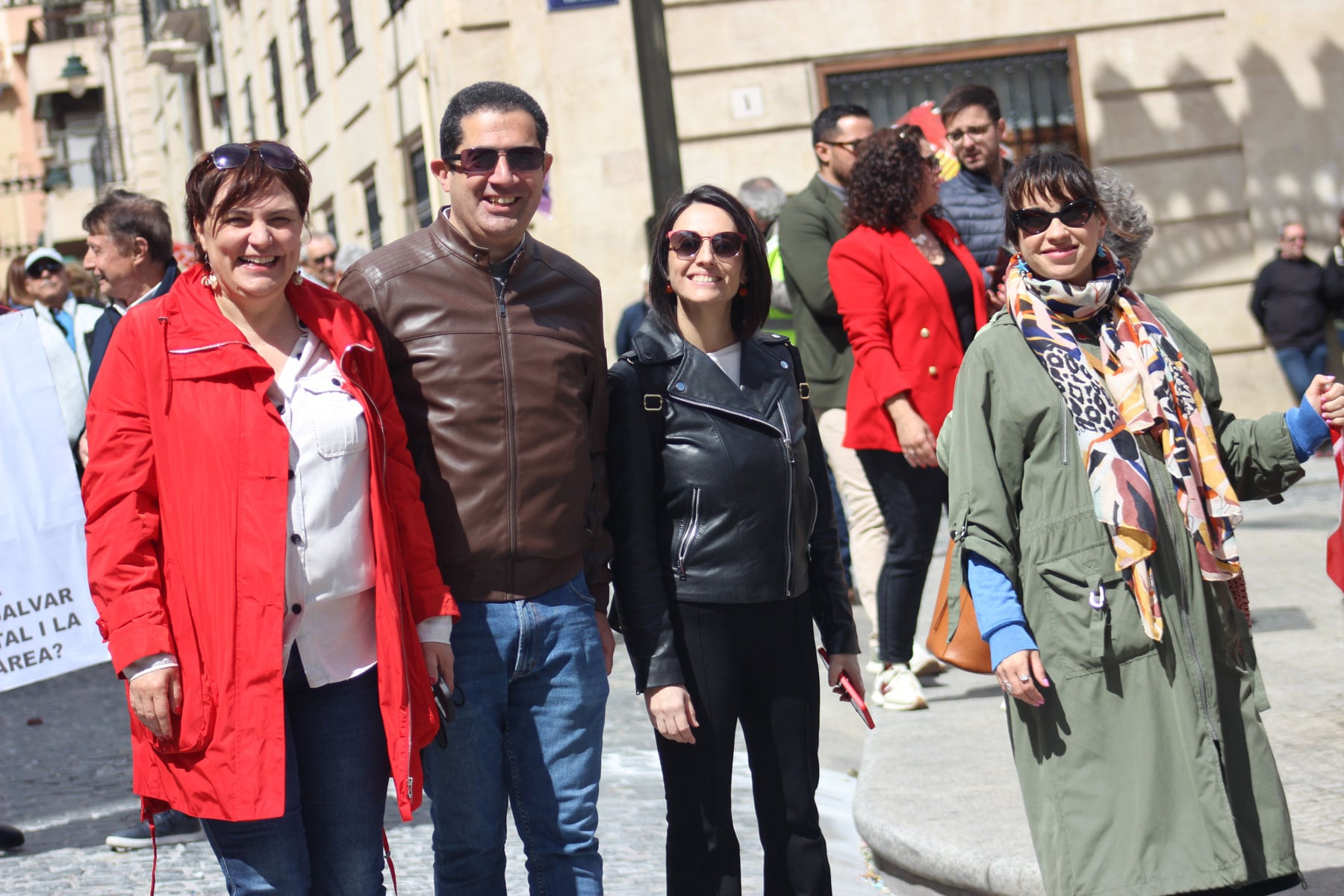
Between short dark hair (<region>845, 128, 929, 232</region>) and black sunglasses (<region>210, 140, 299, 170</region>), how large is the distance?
3096 millimetres

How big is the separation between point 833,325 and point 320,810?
3790 mm

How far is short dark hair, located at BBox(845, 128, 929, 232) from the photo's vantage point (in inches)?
239

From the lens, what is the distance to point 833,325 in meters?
6.68

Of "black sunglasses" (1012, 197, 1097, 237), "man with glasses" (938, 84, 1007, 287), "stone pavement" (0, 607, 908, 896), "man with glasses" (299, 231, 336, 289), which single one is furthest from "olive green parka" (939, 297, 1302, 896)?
"man with glasses" (299, 231, 336, 289)

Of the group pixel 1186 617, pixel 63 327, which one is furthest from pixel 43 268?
pixel 1186 617

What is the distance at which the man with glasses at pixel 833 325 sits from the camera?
6676mm

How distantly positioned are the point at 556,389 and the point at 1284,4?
12.1m

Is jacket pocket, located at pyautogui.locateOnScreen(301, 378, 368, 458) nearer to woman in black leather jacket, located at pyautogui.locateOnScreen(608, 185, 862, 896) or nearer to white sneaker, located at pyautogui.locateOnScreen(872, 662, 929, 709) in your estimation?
woman in black leather jacket, located at pyautogui.locateOnScreen(608, 185, 862, 896)

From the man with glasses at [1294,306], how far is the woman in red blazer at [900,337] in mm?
8006

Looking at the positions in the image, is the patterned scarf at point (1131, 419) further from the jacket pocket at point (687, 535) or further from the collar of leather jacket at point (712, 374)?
the jacket pocket at point (687, 535)

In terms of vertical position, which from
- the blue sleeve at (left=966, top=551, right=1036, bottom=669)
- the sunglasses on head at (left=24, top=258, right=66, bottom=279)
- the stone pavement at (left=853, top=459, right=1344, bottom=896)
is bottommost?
the stone pavement at (left=853, top=459, right=1344, bottom=896)

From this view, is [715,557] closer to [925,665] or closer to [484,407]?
[484,407]

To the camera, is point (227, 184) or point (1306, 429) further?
point (1306, 429)

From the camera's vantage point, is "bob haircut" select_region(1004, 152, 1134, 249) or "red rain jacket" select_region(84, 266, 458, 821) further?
"bob haircut" select_region(1004, 152, 1134, 249)
